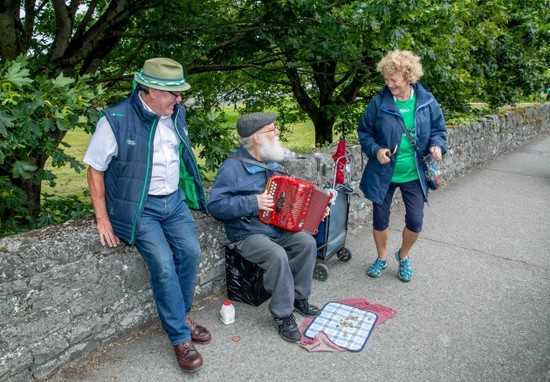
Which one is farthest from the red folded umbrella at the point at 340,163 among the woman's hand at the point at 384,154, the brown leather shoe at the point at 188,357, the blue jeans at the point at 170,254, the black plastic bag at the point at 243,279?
the brown leather shoe at the point at 188,357

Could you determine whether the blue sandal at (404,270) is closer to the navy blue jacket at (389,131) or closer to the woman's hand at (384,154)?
the navy blue jacket at (389,131)

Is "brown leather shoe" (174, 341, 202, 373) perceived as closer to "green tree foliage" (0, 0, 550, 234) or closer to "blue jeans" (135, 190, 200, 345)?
"blue jeans" (135, 190, 200, 345)

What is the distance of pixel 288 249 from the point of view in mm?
4051

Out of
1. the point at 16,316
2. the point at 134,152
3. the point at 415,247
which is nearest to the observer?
the point at 16,316

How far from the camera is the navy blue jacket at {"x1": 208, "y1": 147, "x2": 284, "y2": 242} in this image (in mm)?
3754

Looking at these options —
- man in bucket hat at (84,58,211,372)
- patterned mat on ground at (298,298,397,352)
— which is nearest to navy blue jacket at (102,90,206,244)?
man in bucket hat at (84,58,211,372)

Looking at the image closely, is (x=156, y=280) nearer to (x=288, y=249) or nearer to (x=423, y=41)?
(x=288, y=249)

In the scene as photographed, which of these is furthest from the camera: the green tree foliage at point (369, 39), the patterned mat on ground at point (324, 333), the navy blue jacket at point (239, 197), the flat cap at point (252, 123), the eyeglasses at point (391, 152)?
the green tree foliage at point (369, 39)

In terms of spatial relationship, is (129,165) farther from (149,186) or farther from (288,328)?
(288,328)

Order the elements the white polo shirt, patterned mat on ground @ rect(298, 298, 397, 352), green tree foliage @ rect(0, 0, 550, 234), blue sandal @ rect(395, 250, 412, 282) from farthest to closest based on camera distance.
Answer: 1. blue sandal @ rect(395, 250, 412, 282)
2. green tree foliage @ rect(0, 0, 550, 234)
3. patterned mat on ground @ rect(298, 298, 397, 352)
4. the white polo shirt

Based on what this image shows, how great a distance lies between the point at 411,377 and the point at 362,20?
328 centimetres

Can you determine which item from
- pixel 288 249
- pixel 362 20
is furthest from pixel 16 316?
pixel 362 20

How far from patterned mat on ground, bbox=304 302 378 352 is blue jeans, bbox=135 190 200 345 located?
102 centimetres

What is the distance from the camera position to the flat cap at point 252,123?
3.91 meters
